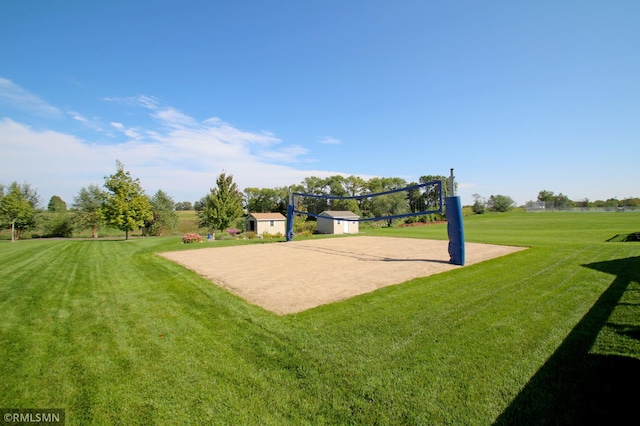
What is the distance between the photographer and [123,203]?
23219mm

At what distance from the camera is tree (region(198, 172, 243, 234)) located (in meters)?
27.8

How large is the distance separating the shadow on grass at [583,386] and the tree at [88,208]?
148ft

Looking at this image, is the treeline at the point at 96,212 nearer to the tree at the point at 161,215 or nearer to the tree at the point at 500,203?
the tree at the point at 161,215

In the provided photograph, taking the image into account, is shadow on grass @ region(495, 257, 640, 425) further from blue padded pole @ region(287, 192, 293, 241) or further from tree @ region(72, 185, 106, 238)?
tree @ region(72, 185, 106, 238)

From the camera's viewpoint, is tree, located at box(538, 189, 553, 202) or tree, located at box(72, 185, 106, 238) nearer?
tree, located at box(72, 185, 106, 238)

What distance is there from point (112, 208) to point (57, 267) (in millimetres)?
16447

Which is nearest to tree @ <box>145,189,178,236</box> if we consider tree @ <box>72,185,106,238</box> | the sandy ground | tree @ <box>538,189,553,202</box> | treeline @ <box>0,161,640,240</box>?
treeline @ <box>0,161,640,240</box>

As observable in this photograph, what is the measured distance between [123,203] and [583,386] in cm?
2865

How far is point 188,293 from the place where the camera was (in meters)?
6.26

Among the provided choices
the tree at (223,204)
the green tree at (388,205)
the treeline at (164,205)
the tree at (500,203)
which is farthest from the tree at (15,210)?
the tree at (500,203)

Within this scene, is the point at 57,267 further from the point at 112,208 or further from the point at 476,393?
the point at 112,208

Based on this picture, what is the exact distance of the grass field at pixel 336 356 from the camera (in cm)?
248

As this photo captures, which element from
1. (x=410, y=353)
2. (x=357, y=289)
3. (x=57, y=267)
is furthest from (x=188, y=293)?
(x=57, y=267)

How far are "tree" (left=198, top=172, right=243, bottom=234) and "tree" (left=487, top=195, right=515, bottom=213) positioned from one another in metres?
65.2
